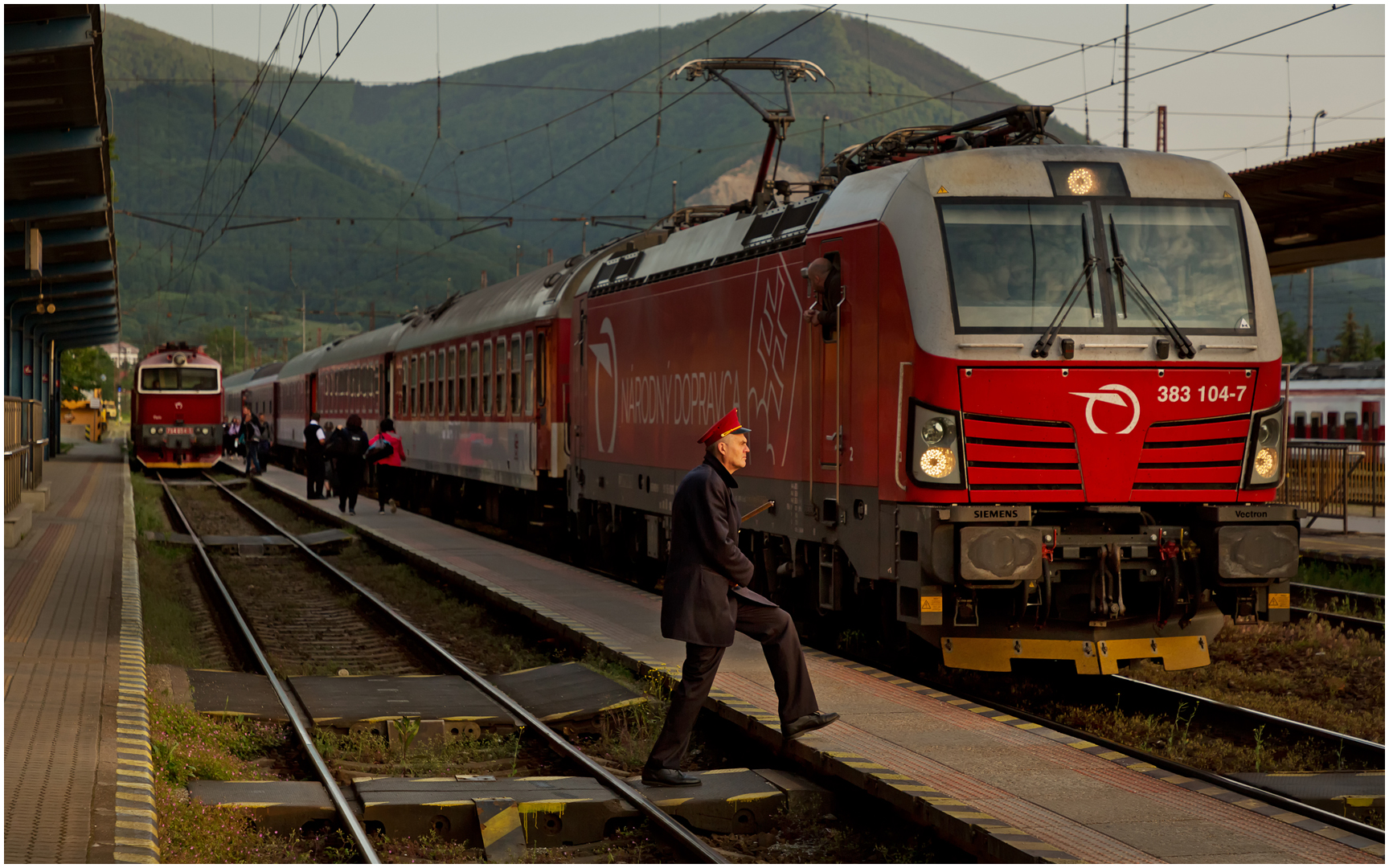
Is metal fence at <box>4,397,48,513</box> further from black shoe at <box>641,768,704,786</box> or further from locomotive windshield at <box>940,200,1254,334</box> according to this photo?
locomotive windshield at <box>940,200,1254,334</box>

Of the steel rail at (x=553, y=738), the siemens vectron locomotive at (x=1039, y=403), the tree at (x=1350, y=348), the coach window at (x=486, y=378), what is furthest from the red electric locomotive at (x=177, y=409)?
the tree at (x=1350, y=348)

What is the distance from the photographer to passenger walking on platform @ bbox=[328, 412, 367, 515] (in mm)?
25812

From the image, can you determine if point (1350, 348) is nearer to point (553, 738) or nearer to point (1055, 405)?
point (1055, 405)

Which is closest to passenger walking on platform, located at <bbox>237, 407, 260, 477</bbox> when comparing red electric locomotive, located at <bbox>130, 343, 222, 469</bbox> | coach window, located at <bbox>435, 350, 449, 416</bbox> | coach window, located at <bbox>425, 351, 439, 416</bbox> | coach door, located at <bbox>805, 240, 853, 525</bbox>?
red electric locomotive, located at <bbox>130, 343, 222, 469</bbox>

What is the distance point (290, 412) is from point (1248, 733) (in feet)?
→ 137

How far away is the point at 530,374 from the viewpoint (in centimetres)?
2066

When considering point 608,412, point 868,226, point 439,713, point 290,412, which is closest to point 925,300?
point 868,226

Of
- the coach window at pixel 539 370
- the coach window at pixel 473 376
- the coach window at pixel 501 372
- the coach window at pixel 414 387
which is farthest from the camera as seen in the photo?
the coach window at pixel 414 387

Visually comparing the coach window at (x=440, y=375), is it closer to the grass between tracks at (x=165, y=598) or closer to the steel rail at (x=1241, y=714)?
the grass between tracks at (x=165, y=598)

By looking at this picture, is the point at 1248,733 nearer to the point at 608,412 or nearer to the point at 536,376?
the point at 608,412

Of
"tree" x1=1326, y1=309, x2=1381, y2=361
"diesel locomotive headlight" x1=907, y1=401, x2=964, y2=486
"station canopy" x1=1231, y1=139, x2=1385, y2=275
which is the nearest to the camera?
"diesel locomotive headlight" x1=907, y1=401, x2=964, y2=486

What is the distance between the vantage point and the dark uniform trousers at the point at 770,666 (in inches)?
297

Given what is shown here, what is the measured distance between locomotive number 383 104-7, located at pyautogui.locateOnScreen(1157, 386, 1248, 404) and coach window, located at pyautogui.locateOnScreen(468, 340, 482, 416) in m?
16.1

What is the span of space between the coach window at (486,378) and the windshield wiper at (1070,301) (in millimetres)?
14626
